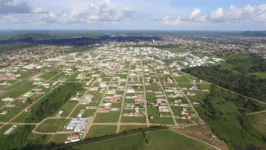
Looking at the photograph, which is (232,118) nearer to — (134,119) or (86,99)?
(134,119)

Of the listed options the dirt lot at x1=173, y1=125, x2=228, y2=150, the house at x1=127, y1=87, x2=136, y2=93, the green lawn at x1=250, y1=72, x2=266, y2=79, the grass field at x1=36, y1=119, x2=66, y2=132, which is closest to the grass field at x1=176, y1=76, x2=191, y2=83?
the house at x1=127, y1=87, x2=136, y2=93

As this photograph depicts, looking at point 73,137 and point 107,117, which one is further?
point 107,117

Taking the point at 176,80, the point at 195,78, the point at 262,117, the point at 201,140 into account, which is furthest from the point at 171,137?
the point at 195,78

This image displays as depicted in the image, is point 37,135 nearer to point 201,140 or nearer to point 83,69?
point 201,140

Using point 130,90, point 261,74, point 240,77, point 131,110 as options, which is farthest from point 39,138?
point 261,74

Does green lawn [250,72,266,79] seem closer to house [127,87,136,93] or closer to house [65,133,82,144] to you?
house [127,87,136,93]

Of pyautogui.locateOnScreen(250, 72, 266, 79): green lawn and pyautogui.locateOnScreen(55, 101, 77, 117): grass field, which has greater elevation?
pyautogui.locateOnScreen(250, 72, 266, 79): green lawn
